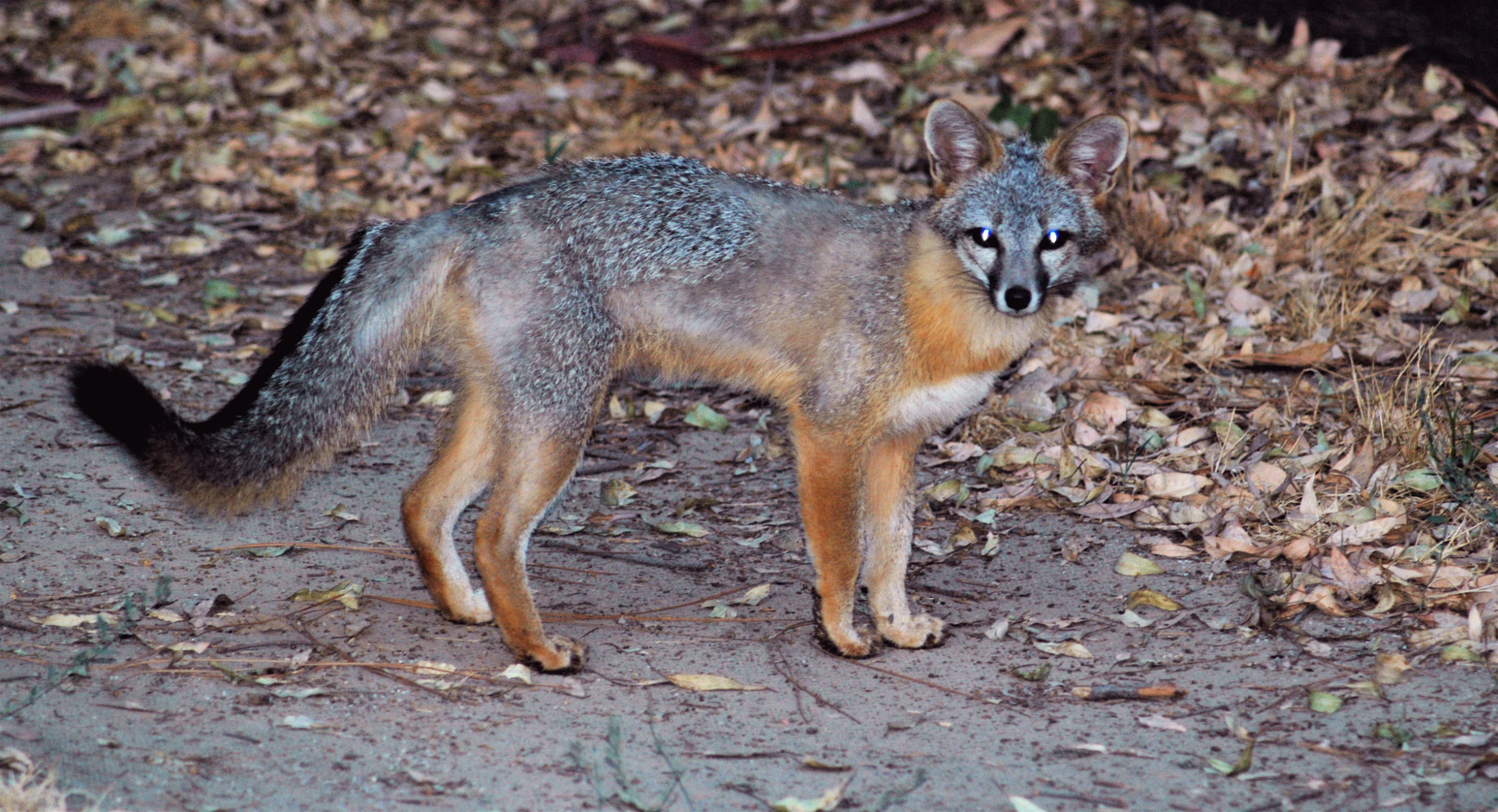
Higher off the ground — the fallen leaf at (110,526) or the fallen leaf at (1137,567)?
the fallen leaf at (110,526)

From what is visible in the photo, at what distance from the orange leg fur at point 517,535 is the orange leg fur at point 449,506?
0.90 ft

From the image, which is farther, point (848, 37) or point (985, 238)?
point (848, 37)

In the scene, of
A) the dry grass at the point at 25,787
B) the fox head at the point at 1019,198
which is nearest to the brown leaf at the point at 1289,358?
the fox head at the point at 1019,198

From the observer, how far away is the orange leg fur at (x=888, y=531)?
4.30 metres

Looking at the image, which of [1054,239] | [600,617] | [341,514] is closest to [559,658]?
[600,617]

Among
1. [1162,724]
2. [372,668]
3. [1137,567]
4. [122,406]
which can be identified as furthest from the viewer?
[1137,567]

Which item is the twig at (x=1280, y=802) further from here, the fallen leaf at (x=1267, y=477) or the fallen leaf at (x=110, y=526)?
the fallen leaf at (x=110, y=526)

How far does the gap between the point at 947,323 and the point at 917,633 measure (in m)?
1.01

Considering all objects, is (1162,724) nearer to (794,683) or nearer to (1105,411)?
(794,683)

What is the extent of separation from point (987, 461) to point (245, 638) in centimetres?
294

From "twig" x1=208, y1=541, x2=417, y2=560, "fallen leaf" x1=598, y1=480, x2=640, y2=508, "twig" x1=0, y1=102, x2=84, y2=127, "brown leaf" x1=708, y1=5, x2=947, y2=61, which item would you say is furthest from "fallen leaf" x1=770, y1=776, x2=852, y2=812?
"twig" x1=0, y1=102, x2=84, y2=127

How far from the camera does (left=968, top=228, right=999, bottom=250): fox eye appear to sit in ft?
13.4

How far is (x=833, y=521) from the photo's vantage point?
407 centimetres

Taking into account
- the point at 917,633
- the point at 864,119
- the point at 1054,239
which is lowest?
the point at 917,633
